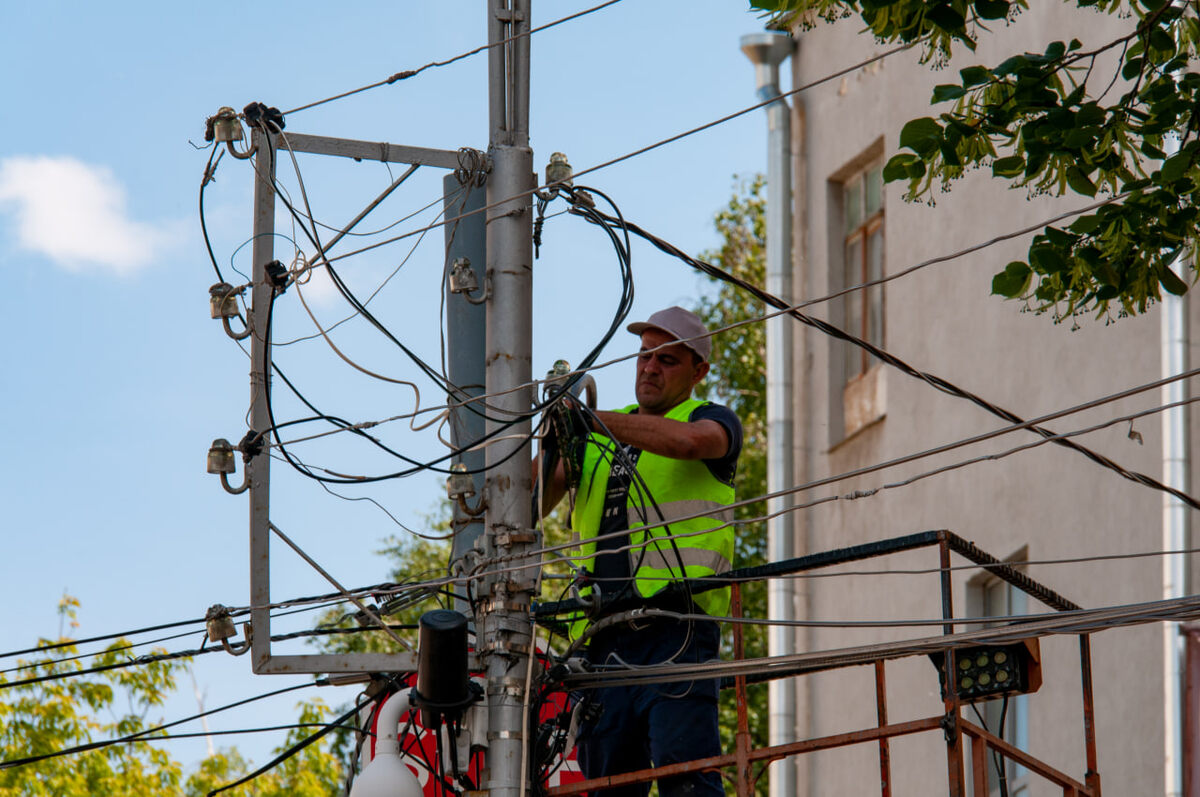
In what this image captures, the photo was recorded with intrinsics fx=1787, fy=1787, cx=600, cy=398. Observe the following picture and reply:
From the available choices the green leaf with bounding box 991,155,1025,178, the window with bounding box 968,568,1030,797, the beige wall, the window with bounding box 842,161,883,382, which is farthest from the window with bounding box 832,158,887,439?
the green leaf with bounding box 991,155,1025,178

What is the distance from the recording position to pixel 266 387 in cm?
693

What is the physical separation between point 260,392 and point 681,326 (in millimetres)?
1774

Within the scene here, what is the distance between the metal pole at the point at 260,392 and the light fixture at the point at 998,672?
2460mm

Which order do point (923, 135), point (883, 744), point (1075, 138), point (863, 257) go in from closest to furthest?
point (883, 744) → point (1075, 138) → point (923, 135) → point (863, 257)

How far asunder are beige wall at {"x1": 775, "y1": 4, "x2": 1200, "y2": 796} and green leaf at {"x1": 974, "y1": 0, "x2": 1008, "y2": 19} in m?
4.50

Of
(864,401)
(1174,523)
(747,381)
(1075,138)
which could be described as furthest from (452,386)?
(747,381)

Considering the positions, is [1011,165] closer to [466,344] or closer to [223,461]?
[466,344]

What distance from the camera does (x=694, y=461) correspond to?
23.6 feet

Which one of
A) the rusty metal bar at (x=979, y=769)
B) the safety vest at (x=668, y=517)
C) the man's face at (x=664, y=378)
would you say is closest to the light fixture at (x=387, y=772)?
the safety vest at (x=668, y=517)

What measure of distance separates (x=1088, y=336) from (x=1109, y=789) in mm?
3103

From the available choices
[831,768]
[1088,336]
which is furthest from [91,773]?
[1088,336]

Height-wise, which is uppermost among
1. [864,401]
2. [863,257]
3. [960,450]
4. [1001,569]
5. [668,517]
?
[863,257]

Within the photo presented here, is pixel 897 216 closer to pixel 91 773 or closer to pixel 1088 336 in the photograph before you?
pixel 1088 336

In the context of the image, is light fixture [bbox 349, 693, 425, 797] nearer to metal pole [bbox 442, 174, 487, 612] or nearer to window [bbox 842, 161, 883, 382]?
metal pole [bbox 442, 174, 487, 612]
